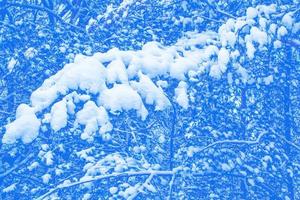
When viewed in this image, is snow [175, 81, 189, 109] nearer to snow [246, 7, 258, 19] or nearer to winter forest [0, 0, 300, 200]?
winter forest [0, 0, 300, 200]

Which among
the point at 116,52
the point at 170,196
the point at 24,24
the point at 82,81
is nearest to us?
the point at 82,81

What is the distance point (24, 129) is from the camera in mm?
3721

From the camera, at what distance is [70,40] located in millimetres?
5770

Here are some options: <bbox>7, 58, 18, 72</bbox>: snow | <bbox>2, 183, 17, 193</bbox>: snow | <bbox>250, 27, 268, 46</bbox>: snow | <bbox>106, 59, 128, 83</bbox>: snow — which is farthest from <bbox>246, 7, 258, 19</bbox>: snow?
<bbox>2, 183, 17, 193</bbox>: snow

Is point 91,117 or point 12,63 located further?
point 12,63

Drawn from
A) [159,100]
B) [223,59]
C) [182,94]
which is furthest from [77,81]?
[223,59]

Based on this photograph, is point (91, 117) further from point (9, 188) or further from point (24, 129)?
point (9, 188)

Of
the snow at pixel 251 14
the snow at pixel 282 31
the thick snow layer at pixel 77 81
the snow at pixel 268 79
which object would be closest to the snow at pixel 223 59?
the snow at pixel 251 14

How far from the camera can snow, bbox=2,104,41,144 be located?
3691 millimetres

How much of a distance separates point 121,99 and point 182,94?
2.46 ft

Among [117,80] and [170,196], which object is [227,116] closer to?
[170,196]

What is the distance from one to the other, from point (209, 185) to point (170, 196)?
0.86m

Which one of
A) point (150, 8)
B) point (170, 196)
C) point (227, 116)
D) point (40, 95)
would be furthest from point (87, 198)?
point (150, 8)

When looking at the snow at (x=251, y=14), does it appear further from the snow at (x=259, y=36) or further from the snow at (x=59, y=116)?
the snow at (x=59, y=116)
